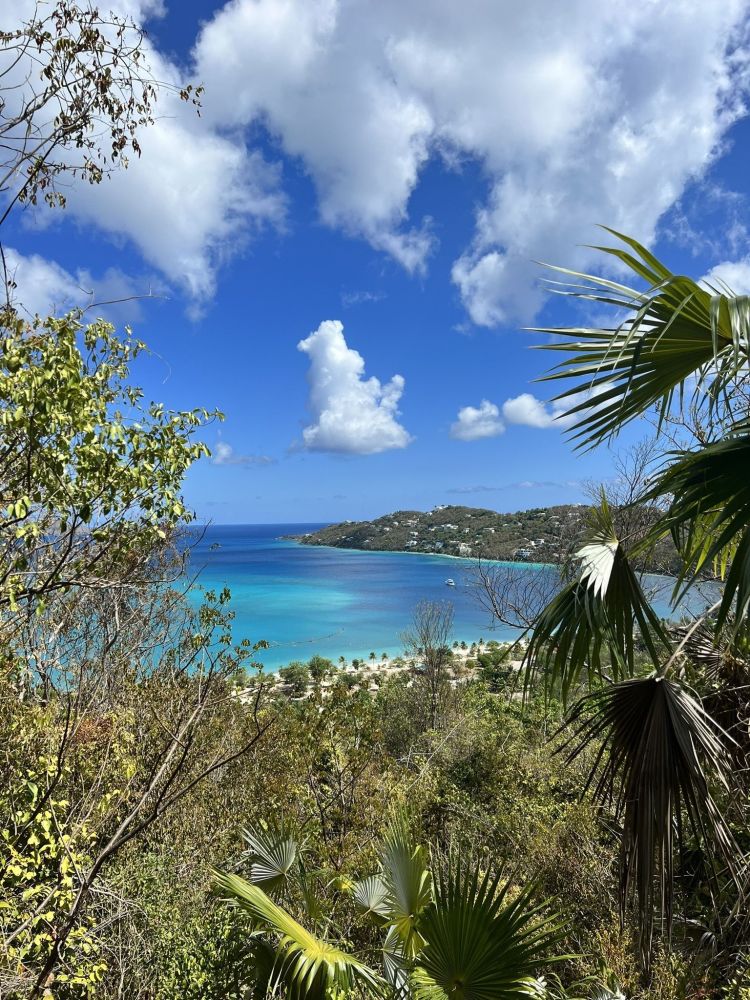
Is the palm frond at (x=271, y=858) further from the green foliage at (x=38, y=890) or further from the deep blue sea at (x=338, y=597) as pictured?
the deep blue sea at (x=338, y=597)

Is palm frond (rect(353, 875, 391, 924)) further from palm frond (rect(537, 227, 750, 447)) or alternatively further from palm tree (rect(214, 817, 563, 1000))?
palm frond (rect(537, 227, 750, 447))

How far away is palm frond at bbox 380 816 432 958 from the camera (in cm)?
332

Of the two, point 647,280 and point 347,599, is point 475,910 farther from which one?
point 347,599

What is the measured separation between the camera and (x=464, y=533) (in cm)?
6781

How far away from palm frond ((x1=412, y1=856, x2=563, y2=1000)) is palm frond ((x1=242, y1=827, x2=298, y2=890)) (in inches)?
63.9

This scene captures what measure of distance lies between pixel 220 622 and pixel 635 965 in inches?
158

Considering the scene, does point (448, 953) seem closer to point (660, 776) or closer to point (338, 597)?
point (660, 776)

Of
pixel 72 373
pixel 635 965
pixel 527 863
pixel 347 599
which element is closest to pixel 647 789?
pixel 635 965

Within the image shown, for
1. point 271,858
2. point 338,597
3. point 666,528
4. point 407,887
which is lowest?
point 338,597

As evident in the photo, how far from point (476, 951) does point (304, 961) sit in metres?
0.76

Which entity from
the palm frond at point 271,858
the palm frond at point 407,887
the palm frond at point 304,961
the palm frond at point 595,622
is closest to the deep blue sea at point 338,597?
the palm frond at point 271,858

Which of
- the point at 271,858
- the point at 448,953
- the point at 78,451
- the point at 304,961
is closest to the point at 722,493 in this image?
the point at 448,953

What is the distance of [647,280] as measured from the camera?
284cm

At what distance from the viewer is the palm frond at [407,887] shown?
332 cm
